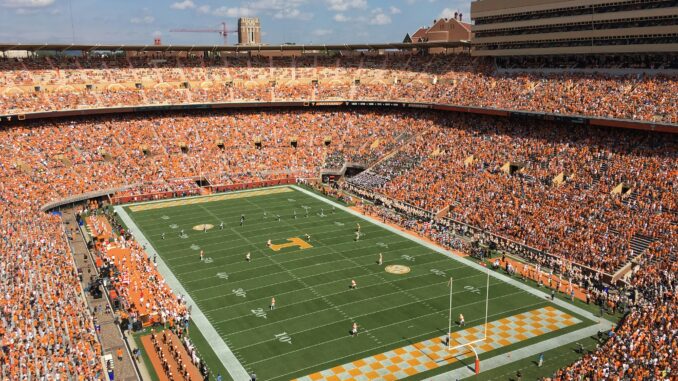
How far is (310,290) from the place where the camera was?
93.4ft

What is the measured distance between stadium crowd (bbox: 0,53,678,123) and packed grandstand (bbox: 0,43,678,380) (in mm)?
199

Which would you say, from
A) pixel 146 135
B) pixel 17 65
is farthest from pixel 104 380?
pixel 17 65

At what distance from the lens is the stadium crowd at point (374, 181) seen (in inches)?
864

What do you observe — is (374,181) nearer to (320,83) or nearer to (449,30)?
(320,83)

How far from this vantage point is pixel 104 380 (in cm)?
1995

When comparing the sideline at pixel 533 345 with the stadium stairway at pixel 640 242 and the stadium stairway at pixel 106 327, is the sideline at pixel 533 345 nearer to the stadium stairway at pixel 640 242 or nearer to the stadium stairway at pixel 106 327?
the stadium stairway at pixel 640 242

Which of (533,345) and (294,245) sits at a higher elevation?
(294,245)

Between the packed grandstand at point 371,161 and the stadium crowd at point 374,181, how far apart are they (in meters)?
0.12

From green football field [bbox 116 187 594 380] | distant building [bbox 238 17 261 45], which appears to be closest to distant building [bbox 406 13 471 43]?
green football field [bbox 116 187 594 380]

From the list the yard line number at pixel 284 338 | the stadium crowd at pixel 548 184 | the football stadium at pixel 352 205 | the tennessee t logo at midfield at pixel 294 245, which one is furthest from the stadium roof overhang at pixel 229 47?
the yard line number at pixel 284 338

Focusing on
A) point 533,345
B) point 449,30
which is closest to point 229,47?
point 449,30

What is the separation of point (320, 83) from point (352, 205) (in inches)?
938

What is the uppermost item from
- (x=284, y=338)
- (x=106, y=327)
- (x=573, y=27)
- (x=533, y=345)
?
(x=573, y=27)

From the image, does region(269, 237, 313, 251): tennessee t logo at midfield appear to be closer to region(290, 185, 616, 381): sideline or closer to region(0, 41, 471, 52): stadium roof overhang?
region(290, 185, 616, 381): sideline
